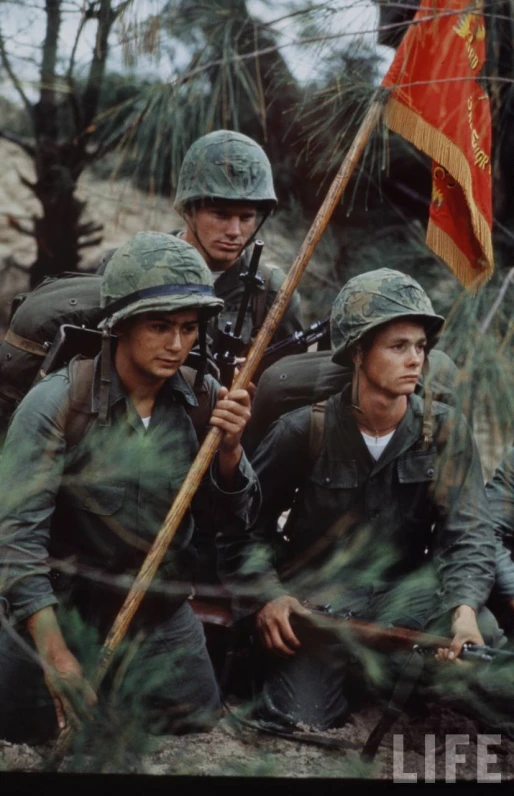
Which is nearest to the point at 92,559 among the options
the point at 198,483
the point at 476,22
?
the point at 198,483

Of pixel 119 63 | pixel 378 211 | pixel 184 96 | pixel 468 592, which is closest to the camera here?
pixel 184 96

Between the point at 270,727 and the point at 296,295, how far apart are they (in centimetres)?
142

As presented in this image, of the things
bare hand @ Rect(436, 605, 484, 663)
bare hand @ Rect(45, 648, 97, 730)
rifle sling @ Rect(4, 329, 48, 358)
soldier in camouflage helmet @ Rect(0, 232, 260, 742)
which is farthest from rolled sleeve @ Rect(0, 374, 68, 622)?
bare hand @ Rect(436, 605, 484, 663)

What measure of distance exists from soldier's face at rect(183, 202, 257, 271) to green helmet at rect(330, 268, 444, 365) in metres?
0.51

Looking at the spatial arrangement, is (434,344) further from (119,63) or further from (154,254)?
(119,63)

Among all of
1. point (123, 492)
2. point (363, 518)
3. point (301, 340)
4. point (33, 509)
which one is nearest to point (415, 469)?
point (363, 518)

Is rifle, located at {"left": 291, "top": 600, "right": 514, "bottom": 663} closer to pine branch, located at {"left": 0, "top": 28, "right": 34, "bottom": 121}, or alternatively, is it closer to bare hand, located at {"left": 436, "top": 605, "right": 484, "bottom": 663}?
bare hand, located at {"left": 436, "top": 605, "right": 484, "bottom": 663}

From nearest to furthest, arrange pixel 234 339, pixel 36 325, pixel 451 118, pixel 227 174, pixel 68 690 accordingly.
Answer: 1. pixel 68 690
2. pixel 451 118
3. pixel 36 325
4. pixel 227 174
5. pixel 234 339

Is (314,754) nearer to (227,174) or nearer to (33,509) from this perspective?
(33,509)

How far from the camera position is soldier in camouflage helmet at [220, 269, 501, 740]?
325 centimetres

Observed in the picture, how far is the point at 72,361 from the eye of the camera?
295 centimetres

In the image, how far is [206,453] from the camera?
9.41 ft

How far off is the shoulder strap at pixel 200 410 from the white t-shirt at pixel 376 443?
542 mm

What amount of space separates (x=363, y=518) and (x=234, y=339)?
0.71 m
